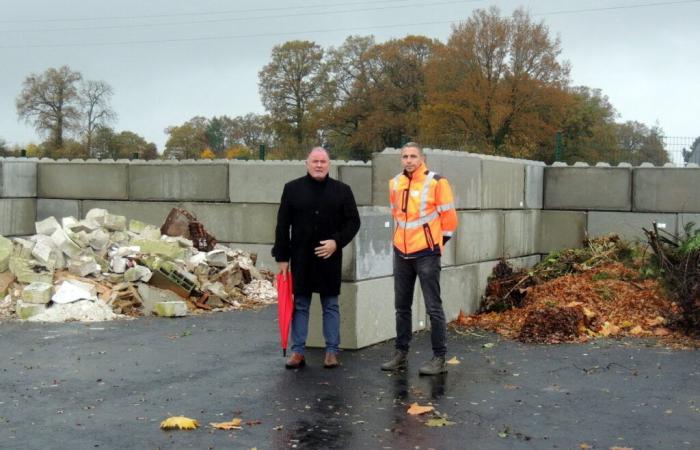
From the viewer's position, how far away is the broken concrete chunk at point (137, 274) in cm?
1265

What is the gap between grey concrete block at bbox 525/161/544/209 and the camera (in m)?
13.4

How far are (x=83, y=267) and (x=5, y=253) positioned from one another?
1.08 m

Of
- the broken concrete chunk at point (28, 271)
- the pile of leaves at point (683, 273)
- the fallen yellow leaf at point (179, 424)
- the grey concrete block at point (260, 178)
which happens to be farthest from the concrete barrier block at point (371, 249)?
the grey concrete block at point (260, 178)

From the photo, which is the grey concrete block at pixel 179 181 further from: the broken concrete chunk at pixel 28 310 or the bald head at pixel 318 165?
the bald head at pixel 318 165

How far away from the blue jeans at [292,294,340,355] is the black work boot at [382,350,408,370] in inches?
21.2

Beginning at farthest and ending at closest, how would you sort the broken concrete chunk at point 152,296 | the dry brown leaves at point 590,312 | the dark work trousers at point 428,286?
the broken concrete chunk at point 152,296, the dry brown leaves at point 590,312, the dark work trousers at point 428,286

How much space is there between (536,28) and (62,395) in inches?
2164

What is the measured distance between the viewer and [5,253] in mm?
12812

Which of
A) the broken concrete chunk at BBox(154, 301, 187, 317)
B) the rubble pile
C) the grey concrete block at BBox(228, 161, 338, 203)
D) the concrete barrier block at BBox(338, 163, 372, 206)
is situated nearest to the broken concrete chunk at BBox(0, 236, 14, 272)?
the rubble pile

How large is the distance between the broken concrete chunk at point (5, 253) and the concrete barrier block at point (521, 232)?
6770 millimetres

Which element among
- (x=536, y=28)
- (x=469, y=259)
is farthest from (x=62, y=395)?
(x=536, y=28)

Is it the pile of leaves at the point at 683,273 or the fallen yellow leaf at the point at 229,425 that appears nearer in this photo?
the fallen yellow leaf at the point at 229,425

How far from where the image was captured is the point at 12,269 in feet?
41.5

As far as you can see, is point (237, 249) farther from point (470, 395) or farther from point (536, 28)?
point (536, 28)
